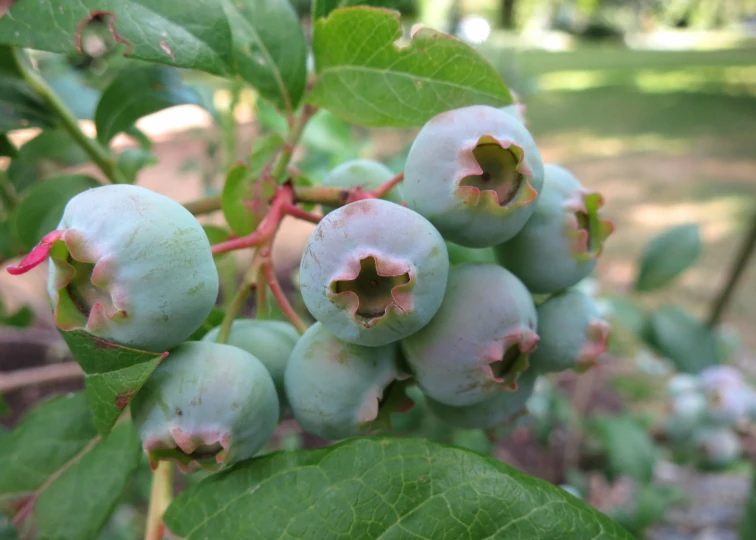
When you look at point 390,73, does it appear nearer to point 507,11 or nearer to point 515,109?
point 515,109

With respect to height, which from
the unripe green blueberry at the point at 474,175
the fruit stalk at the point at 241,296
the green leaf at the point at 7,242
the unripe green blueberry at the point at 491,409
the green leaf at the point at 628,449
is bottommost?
the green leaf at the point at 628,449

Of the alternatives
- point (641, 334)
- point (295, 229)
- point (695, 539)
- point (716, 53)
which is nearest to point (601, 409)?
point (695, 539)

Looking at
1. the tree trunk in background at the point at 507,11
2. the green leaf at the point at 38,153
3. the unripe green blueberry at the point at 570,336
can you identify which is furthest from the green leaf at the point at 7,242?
the tree trunk in background at the point at 507,11

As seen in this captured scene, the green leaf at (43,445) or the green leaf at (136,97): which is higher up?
the green leaf at (136,97)

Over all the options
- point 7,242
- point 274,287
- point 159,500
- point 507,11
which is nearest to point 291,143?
point 274,287

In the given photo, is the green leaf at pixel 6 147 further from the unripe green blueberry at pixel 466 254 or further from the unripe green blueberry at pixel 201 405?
the unripe green blueberry at pixel 466 254
